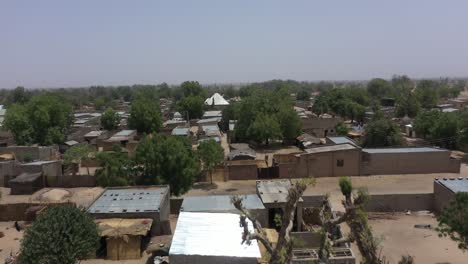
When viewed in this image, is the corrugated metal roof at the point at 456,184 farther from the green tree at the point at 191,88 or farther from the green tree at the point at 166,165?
the green tree at the point at 191,88

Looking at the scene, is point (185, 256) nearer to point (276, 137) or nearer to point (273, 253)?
point (273, 253)

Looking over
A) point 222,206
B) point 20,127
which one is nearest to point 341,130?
point 222,206

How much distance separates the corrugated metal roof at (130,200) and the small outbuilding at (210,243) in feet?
7.84

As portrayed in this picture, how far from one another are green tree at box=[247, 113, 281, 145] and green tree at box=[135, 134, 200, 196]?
16790 mm

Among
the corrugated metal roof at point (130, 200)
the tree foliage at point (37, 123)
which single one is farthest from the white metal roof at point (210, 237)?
the tree foliage at point (37, 123)

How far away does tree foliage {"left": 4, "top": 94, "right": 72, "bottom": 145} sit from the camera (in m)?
43.9

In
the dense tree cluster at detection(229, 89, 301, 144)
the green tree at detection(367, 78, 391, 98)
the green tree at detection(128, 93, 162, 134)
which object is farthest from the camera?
the green tree at detection(367, 78, 391, 98)

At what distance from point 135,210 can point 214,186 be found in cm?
1146

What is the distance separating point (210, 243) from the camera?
49.5ft

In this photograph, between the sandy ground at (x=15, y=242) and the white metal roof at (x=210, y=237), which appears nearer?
the white metal roof at (x=210, y=237)

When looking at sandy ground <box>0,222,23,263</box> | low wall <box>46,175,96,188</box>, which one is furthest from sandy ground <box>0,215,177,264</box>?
low wall <box>46,175,96,188</box>

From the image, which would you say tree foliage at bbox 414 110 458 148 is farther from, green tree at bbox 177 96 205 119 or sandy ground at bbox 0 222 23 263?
sandy ground at bbox 0 222 23 263

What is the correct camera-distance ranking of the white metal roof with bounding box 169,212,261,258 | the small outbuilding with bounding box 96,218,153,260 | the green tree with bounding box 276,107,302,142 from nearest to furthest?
the white metal roof with bounding box 169,212,261,258, the small outbuilding with bounding box 96,218,153,260, the green tree with bounding box 276,107,302,142

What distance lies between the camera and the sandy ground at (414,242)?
17328 mm
